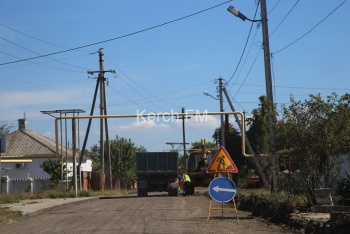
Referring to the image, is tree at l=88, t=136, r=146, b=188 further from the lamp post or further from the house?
the lamp post

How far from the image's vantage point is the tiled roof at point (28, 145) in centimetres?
5925

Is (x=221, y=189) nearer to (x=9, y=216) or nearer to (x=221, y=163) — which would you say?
(x=221, y=163)

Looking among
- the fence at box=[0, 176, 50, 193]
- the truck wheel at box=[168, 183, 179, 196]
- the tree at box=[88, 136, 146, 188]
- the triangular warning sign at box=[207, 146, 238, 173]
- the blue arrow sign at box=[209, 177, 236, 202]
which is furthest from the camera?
the tree at box=[88, 136, 146, 188]

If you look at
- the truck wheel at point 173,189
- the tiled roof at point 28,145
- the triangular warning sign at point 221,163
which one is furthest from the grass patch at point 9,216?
the tiled roof at point 28,145

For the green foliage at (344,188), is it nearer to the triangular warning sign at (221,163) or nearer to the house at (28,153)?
the triangular warning sign at (221,163)

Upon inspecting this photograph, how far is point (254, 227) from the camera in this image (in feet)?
50.7

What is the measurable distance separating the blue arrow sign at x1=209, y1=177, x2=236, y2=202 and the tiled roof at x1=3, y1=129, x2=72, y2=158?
4318 centimetres

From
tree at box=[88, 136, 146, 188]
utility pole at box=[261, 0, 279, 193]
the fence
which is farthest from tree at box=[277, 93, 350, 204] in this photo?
tree at box=[88, 136, 146, 188]

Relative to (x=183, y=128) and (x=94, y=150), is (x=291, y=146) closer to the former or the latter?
(x=183, y=128)

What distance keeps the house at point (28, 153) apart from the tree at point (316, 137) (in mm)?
39907

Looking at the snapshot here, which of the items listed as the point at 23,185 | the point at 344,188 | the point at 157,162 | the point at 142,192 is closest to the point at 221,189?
the point at 344,188

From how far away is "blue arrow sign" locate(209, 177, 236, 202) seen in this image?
55.7ft

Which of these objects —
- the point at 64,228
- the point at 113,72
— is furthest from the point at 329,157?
the point at 113,72

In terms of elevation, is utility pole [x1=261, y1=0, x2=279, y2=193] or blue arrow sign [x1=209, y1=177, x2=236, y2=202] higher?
utility pole [x1=261, y1=0, x2=279, y2=193]
